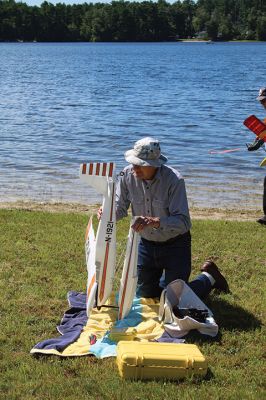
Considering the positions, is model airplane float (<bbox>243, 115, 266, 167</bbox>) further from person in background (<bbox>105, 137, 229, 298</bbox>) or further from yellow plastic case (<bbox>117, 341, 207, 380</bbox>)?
yellow plastic case (<bbox>117, 341, 207, 380</bbox>)

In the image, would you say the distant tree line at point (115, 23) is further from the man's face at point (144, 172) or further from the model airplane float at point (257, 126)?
the man's face at point (144, 172)

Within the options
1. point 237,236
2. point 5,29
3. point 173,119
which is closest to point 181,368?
point 237,236

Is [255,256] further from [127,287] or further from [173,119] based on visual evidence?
[173,119]

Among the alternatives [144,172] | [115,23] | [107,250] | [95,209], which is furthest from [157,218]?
[115,23]

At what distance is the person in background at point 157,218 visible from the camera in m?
5.70

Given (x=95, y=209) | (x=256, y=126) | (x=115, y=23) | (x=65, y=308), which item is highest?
(x=115, y=23)

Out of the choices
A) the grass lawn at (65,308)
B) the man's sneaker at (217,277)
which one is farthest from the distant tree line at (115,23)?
the man's sneaker at (217,277)

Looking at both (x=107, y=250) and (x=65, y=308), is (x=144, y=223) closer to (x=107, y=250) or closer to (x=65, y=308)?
(x=107, y=250)

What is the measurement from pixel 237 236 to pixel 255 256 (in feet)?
2.98

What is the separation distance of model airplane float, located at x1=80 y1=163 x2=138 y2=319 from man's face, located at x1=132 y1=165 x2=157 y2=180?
212 millimetres

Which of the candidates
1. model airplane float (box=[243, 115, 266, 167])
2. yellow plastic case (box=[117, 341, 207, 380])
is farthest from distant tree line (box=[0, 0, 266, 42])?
yellow plastic case (box=[117, 341, 207, 380])

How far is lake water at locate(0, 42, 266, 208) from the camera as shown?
512 inches

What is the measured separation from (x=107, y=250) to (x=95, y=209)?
4.85m

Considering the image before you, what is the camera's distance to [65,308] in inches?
240
